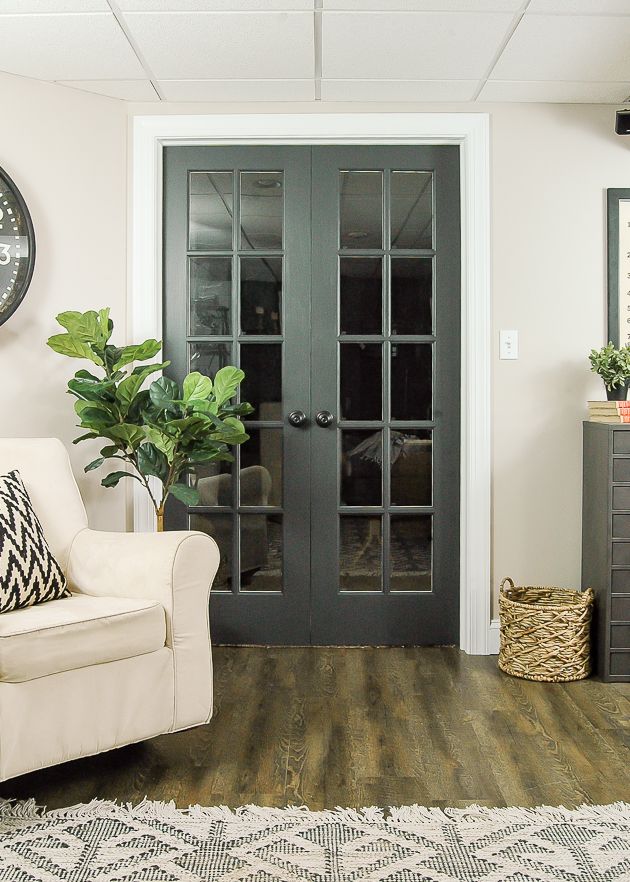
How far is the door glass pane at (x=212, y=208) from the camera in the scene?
3541 mm

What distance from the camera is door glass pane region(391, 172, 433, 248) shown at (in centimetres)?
353

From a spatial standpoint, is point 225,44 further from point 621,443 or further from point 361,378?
point 621,443

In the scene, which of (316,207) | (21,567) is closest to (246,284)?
(316,207)

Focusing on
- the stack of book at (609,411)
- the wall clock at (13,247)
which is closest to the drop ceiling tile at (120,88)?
the wall clock at (13,247)

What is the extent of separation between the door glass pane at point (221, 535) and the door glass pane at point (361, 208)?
50.9 inches

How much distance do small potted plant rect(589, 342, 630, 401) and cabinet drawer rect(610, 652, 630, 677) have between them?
37.9 inches

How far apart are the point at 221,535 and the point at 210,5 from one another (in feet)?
6.55

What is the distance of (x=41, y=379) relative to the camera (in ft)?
11.0

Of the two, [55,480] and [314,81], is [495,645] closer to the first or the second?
[55,480]

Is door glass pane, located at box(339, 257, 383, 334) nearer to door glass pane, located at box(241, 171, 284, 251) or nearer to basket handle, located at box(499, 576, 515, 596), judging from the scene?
door glass pane, located at box(241, 171, 284, 251)

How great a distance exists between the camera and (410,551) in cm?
358

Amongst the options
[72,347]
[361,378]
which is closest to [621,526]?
[361,378]

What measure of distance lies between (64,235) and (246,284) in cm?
75

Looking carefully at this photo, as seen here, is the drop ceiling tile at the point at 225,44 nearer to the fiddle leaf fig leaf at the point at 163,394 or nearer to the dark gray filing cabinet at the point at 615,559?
the fiddle leaf fig leaf at the point at 163,394
